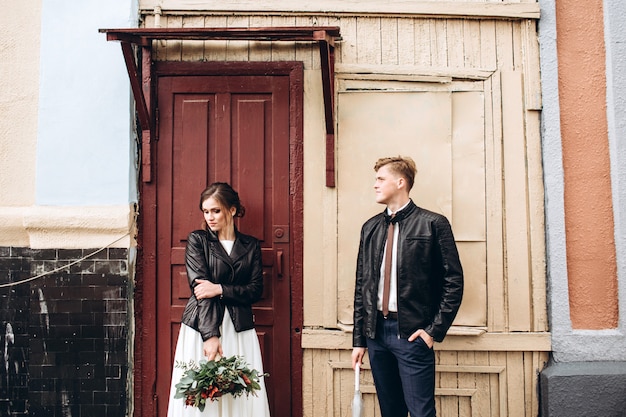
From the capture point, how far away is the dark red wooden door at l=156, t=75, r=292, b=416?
4.18 m

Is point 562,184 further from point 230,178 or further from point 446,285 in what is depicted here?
point 230,178

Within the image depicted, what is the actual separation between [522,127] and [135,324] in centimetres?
346

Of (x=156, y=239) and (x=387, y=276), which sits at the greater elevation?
(x=156, y=239)

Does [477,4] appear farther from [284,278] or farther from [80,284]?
[80,284]

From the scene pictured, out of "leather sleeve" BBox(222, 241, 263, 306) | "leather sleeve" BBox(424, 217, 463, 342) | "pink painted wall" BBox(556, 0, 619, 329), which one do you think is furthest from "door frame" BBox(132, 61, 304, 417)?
"pink painted wall" BBox(556, 0, 619, 329)

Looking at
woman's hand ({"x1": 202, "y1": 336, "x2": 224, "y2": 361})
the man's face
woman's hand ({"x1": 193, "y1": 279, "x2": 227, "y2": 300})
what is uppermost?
the man's face

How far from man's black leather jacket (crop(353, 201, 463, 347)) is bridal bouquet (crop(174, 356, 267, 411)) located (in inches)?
33.1

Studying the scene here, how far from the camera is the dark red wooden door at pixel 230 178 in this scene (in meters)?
4.18

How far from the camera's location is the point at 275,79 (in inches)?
167

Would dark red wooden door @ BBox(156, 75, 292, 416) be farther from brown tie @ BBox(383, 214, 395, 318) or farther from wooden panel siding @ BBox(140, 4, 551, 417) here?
brown tie @ BBox(383, 214, 395, 318)

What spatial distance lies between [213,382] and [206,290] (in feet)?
1.93

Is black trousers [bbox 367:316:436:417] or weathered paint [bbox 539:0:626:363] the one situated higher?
weathered paint [bbox 539:0:626:363]

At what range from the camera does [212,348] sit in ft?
11.3

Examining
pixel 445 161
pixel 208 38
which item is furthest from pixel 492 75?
pixel 208 38
